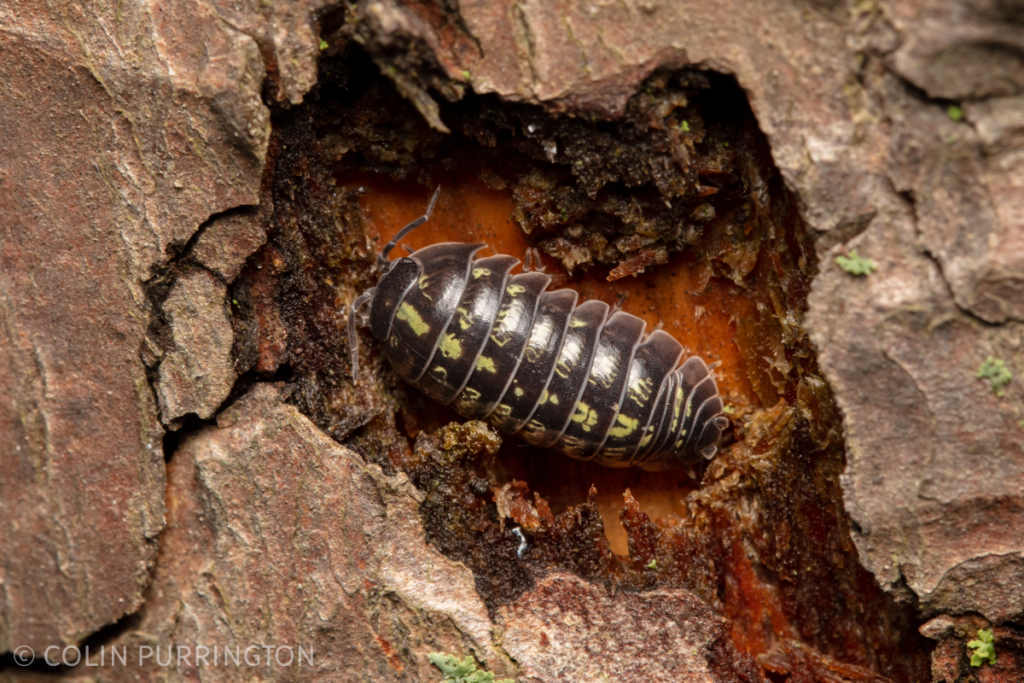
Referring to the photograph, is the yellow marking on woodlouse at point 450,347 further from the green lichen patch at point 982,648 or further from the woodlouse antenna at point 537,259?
the green lichen patch at point 982,648

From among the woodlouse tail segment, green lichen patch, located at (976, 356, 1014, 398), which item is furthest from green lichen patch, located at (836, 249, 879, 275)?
the woodlouse tail segment

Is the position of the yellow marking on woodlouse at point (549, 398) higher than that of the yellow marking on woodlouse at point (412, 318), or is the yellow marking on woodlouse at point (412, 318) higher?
the yellow marking on woodlouse at point (412, 318)

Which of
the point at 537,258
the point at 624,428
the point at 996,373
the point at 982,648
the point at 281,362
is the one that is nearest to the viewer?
the point at 996,373

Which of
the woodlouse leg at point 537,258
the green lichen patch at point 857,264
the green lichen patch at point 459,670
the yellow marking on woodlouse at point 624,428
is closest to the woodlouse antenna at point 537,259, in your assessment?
the woodlouse leg at point 537,258

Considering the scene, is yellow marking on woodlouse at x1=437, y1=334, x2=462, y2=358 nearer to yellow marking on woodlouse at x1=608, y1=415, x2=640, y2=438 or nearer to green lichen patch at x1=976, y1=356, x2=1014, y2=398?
yellow marking on woodlouse at x1=608, y1=415, x2=640, y2=438

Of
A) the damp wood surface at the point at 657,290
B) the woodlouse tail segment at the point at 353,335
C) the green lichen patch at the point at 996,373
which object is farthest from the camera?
the woodlouse tail segment at the point at 353,335

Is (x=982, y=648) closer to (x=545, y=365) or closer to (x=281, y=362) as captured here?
(x=545, y=365)

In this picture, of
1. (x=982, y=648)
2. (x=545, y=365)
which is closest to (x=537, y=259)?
(x=545, y=365)

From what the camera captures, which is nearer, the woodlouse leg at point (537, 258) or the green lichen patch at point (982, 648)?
the green lichen patch at point (982, 648)
